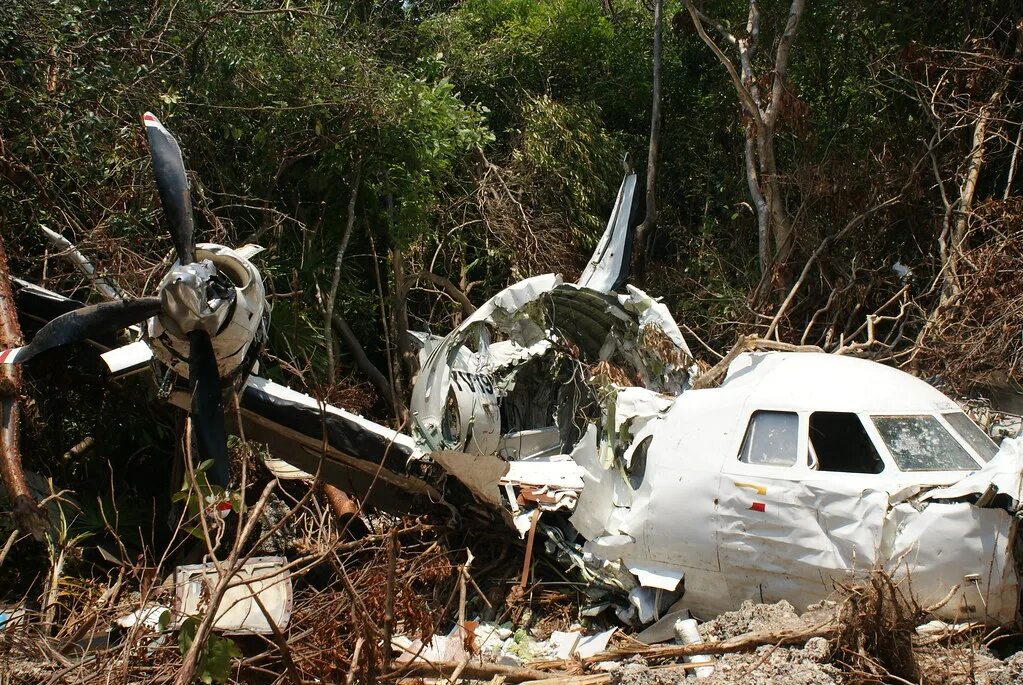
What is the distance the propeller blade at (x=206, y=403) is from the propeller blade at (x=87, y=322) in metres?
0.43

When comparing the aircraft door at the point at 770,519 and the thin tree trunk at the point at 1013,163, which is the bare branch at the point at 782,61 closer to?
the thin tree trunk at the point at 1013,163

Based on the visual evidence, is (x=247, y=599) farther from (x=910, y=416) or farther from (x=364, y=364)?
(x=364, y=364)

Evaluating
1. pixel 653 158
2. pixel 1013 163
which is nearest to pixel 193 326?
→ pixel 653 158

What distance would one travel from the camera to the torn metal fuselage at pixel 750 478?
22.0 ft

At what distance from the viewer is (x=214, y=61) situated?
39.8 feet

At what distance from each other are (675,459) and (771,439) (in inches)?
32.0

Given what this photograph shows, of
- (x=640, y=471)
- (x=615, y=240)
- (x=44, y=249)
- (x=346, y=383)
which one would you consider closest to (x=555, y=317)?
(x=615, y=240)

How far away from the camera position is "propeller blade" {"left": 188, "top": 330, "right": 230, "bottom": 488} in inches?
310

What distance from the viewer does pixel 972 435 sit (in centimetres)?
770

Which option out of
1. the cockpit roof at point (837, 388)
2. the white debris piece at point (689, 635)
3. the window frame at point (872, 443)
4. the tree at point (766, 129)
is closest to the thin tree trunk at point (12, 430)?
the white debris piece at point (689, 635)

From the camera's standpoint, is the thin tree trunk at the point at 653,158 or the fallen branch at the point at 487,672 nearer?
the fallen branch at the point at 487,672

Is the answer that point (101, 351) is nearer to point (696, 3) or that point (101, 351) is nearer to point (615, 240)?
point (615, 240)

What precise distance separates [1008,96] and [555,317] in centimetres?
762

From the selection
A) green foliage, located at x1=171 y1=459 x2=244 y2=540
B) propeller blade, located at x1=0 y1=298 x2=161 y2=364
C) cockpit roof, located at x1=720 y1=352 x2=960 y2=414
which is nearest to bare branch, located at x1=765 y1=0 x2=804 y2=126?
cockpit roof, located at x1=720 y1=352 x2=960 y2=414
